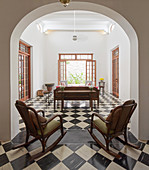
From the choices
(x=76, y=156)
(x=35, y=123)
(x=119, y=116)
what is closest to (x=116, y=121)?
(x=119, y=116)

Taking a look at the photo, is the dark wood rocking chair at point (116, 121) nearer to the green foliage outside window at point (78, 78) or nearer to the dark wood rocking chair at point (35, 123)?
the dark wood rocking chair at point (35, 123)

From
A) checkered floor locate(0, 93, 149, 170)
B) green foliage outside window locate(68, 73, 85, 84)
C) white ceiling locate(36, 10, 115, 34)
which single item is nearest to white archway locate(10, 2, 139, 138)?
checkered floor locate(0, 93, 149, 170)

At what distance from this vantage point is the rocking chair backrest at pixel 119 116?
1.76 metres

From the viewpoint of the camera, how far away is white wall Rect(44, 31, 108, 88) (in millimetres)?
8609

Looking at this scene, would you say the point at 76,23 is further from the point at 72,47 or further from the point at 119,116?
the point at 119,116

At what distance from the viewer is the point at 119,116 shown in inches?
70.5

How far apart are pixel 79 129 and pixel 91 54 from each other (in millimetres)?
7079

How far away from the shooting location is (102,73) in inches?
343

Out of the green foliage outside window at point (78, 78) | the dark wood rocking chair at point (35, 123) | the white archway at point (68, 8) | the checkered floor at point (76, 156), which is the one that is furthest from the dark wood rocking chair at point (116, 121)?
the green foliage outside window at point (78, 78)

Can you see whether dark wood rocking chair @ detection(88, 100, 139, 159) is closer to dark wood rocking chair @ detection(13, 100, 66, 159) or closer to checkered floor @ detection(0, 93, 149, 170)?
checkered floor @ detection(0, 93, 149, 170)

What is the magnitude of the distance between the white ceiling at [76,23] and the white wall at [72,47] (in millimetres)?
344

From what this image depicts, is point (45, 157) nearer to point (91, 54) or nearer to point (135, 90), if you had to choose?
point (135, 90)

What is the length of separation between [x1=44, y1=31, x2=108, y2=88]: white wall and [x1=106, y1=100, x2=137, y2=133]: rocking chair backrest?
6995mm

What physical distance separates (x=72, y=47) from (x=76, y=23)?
163 centimetres
